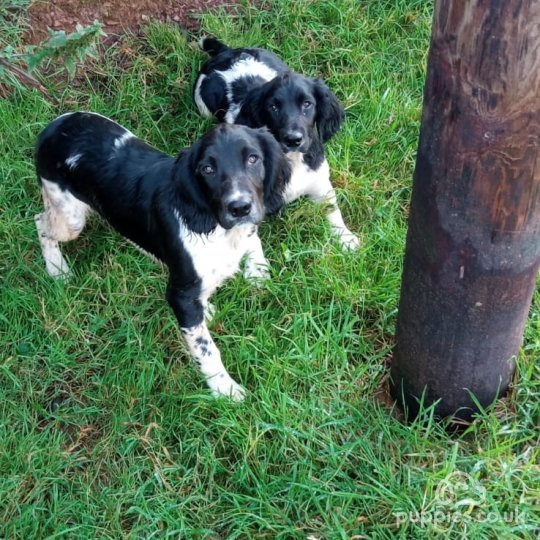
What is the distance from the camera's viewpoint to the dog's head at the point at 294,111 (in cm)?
383

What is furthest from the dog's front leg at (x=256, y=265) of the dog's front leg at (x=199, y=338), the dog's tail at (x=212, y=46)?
the dog's tail at (x=212, y=46)

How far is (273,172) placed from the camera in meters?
3.29

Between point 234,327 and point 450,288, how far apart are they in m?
1.30

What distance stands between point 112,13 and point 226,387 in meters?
3.11

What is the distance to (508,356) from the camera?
9.30 ft

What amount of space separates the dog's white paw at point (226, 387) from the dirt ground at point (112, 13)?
288 centimetres

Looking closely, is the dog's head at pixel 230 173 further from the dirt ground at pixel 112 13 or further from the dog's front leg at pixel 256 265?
the dirt ground at pixel 112 13

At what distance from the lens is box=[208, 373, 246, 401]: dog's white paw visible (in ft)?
10.7

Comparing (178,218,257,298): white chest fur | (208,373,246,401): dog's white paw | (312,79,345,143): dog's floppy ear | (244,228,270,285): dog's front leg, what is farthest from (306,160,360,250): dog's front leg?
(208,373,246,401): dog's white paw

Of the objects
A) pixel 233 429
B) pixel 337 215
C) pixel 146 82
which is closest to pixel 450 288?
pixel 233 429

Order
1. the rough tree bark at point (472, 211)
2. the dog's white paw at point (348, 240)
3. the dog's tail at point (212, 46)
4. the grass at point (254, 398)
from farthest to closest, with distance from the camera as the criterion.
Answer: the dog's tail at point (212, 46), the dog's white paw at point (348, 240), the grass at point (254, 398), the rough tree bark at point (472, 211)

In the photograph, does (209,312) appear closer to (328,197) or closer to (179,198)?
(179,198)

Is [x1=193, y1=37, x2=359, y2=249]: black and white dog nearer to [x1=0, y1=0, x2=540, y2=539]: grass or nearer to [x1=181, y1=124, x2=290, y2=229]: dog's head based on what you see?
[x1=0, y1=0, x2=540, y2=539]: grass

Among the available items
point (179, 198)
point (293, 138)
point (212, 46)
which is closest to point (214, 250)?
point (179, 198)
